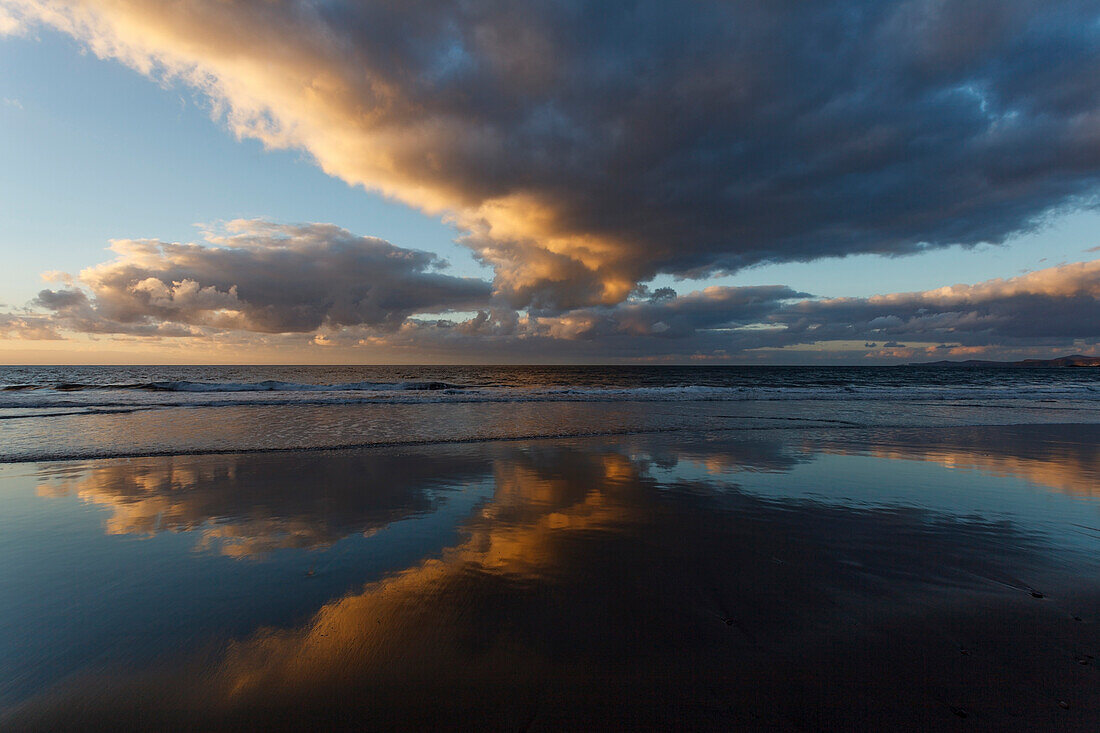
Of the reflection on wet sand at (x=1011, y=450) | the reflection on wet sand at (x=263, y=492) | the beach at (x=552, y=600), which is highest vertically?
the beach at (x=552, y=600)

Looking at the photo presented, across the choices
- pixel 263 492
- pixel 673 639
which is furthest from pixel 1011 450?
pixel 263 492

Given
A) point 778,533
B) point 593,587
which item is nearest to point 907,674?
point 593,587

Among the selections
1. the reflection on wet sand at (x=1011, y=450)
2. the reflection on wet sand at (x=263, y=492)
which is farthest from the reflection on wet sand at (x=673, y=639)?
the reflection on wet sand at (x=1011, y=450)

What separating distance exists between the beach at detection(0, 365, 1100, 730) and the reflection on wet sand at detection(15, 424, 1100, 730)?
0.9 inches

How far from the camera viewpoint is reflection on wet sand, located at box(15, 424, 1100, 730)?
2.91 meters

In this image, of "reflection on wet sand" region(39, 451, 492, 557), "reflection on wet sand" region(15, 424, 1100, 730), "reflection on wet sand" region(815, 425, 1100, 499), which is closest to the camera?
"reflection on wet sand" region(15, 424, 1100, 730)

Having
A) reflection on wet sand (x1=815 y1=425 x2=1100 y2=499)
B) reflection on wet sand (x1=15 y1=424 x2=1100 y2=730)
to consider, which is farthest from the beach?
reflection on wet sand (x1=815 y1=425 x2=1100 y2=499)

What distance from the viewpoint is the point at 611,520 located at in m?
6.66

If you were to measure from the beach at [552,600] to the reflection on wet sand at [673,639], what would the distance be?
0.07ft

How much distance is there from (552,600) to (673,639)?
3.85 feet

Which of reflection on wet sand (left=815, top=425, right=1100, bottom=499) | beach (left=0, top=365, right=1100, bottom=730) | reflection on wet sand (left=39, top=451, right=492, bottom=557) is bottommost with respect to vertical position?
reflection on wet sand (left=815, top=425, right=1100, bottom=499)

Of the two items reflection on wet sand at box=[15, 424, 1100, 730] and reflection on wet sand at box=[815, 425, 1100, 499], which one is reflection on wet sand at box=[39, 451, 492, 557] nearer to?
reflection on wet sand at box=[15, 424, 1100, 730]

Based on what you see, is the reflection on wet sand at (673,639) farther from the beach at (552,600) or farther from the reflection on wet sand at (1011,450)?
the reflection on wet sand at (1011,450)

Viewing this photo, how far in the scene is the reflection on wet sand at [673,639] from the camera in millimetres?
2914
